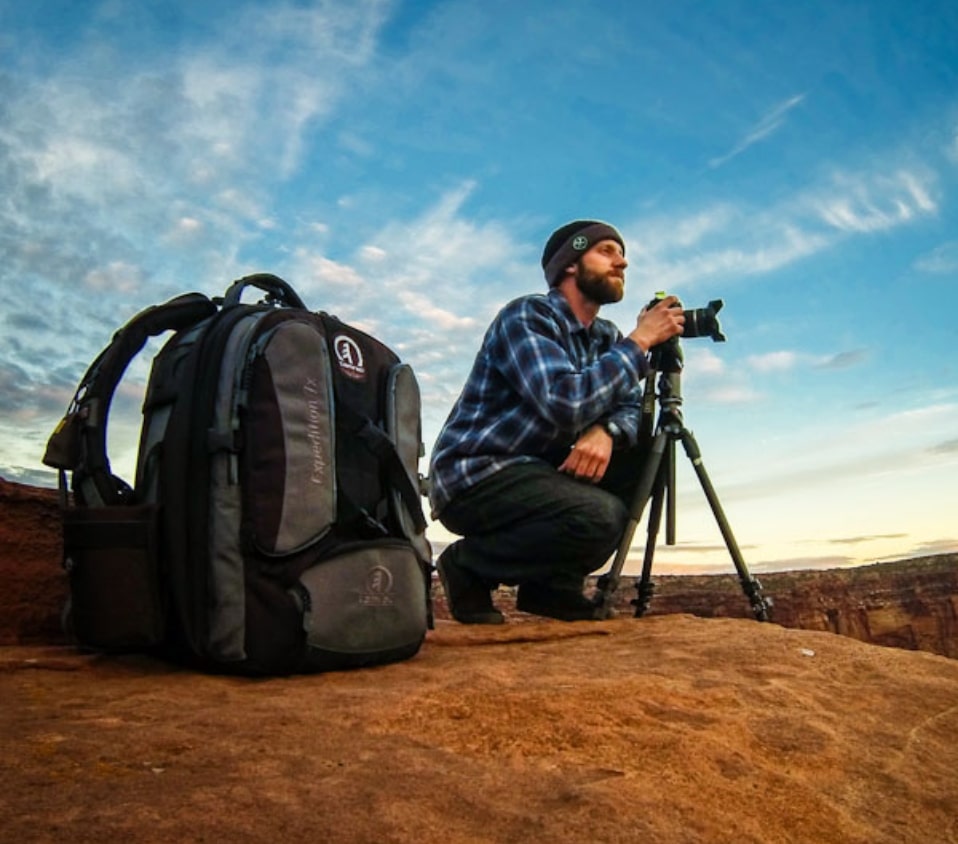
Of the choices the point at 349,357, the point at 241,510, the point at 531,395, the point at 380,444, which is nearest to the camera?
the point at 241,510

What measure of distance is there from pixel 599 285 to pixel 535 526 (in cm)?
125

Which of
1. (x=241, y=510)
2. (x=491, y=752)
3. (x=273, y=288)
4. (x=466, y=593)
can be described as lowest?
(x=491, y=752)

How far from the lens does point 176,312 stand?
320 cm

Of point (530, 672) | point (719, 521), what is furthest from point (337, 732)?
point (719, 521)

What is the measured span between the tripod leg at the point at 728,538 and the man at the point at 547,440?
0.31m

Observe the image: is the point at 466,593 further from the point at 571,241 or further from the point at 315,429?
the point at 571,241

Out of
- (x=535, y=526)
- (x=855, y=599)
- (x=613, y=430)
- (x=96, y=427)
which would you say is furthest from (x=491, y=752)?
(x=855, y=599)

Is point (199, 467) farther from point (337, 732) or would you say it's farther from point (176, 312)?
point (337, 732)

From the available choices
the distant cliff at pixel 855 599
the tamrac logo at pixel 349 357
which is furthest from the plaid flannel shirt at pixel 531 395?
the distant cliff at pixel 855 599

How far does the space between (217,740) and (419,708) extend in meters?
0.51

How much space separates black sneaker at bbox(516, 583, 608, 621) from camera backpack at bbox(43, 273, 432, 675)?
110cm

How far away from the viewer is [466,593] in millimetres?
4141

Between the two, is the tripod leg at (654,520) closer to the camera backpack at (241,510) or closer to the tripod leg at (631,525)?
the tripod leg at (631,525)

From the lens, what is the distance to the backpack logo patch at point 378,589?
287cm
